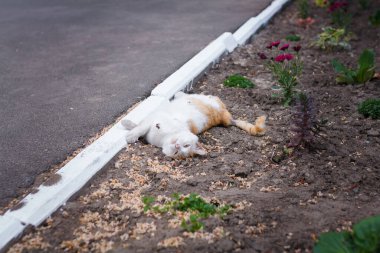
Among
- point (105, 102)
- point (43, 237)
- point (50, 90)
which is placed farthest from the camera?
point (50, 90)

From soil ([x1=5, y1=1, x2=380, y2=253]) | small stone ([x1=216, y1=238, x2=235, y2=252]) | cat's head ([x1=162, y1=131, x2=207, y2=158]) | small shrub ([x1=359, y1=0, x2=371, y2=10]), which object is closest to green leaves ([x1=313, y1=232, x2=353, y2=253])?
soil ([x1=5, y1=1, x2=380, y2=253])

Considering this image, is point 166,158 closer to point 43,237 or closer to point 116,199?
point 116,199

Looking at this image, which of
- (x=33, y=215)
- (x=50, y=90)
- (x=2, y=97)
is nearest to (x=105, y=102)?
(x=50, y=90)

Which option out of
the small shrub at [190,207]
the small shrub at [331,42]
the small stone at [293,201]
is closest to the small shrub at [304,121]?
the small stone at [293,201]

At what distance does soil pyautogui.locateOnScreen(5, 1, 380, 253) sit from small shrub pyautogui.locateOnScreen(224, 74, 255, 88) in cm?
26

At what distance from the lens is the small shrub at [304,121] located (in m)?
3.84

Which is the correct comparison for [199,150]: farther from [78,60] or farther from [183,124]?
[78,60]

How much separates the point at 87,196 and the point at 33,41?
5.10 meters

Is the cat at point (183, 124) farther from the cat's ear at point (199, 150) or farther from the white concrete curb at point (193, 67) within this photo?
the white concrete curb at point (193, 67)

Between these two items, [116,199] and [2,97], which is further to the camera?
[2,97]

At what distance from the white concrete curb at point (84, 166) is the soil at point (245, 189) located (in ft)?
0.26

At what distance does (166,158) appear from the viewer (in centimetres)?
393

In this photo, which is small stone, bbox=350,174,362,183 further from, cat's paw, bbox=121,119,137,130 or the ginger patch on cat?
cat's paw, bbox=121,119,137,130

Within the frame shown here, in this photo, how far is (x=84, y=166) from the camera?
3.53 m
